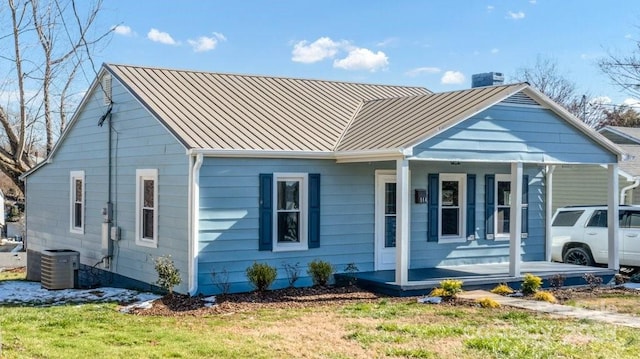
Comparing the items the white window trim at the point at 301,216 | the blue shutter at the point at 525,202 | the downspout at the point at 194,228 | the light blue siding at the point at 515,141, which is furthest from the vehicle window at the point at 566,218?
the downspout at the point at 194,228

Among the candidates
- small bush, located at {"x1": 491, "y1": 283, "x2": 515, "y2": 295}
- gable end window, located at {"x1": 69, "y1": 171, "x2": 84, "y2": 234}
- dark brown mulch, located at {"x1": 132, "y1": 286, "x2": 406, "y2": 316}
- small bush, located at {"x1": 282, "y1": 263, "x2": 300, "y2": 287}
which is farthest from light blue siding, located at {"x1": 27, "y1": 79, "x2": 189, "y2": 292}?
small bush, located at {"x1": 491, "y1": 283, "x2": 515, "y2": 295}

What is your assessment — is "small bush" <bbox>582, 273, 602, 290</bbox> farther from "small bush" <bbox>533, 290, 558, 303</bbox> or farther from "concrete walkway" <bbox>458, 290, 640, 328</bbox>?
"concrete walkway" <bbox>458, 290, 640, 328</bbox>

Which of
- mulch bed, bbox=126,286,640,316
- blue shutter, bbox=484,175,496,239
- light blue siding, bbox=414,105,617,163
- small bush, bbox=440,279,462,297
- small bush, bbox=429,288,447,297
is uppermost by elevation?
light blue siding, bbox=414,105,617,163

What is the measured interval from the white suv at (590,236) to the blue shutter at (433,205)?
3.67m

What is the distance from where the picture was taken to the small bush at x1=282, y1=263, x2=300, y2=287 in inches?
509

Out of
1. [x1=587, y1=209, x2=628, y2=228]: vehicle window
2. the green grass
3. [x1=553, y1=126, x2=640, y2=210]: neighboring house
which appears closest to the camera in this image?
the green grass

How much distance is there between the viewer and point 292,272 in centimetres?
1302

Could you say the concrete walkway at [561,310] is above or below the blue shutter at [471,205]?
below

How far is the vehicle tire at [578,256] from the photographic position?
53.6ft

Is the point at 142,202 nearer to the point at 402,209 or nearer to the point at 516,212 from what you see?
the point at 402,209

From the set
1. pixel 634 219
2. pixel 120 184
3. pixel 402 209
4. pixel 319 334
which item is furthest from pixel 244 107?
pixel 634 219

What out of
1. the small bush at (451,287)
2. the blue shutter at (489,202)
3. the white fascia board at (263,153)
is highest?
the white fascia board at (263,153)

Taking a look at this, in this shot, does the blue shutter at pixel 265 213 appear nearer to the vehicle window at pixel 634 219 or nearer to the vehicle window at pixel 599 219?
the vehicle window at pixel 599 219

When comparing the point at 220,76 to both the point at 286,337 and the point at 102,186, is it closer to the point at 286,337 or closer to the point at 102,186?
the point at 102,186
